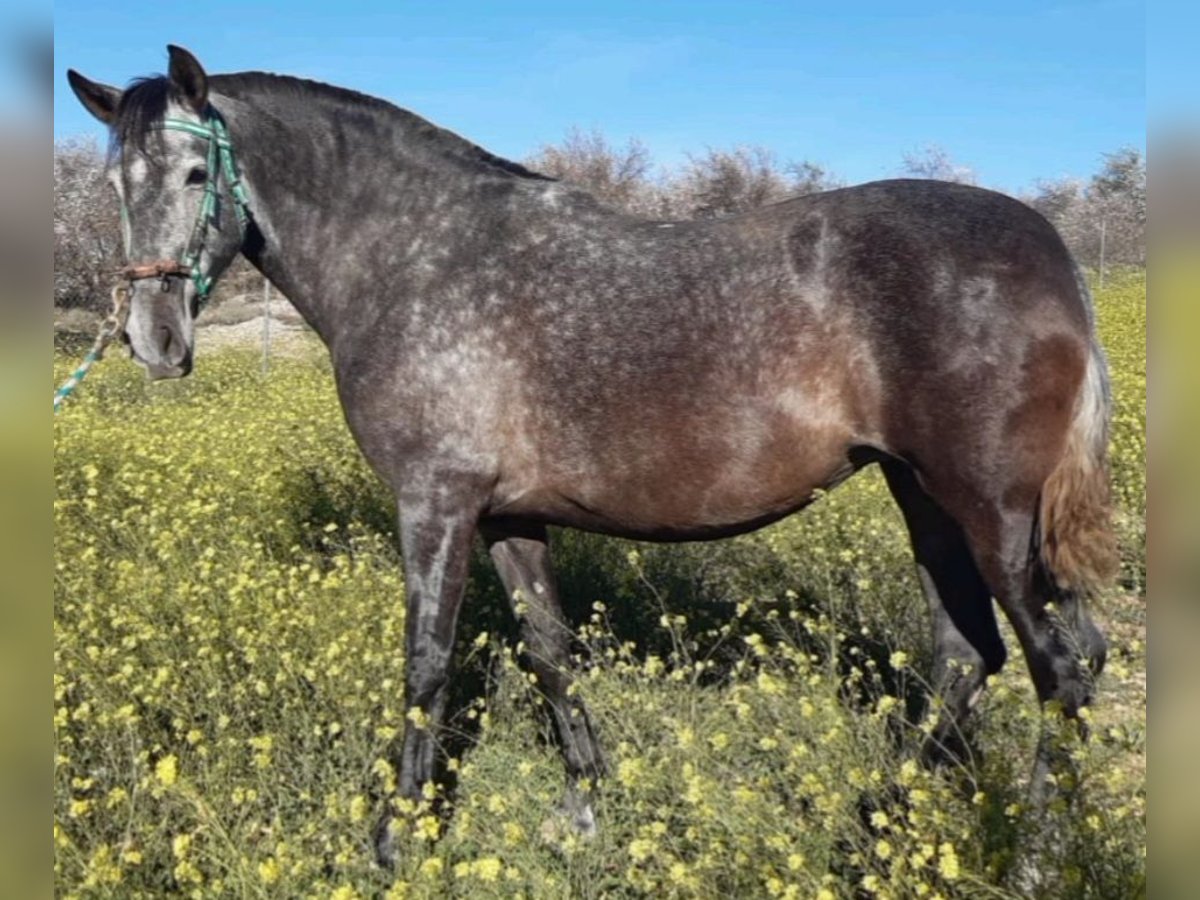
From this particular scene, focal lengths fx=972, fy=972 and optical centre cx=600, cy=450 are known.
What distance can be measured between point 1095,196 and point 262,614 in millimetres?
34768

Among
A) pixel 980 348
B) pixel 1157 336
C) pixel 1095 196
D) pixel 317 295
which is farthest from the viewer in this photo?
pixel 1095 196

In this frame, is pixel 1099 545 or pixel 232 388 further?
pixel 232 388

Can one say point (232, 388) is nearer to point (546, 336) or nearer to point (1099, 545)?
point (546, 336)

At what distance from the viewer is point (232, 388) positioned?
13.2 m

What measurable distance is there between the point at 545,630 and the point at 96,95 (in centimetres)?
239

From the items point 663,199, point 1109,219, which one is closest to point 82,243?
point 663,199

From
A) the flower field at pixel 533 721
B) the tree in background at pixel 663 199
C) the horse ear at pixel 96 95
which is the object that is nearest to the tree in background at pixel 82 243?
the tree in background at pixel 663 199

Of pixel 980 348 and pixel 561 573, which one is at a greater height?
pixel 980 348

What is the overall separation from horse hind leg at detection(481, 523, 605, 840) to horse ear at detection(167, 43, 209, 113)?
170 centimetres

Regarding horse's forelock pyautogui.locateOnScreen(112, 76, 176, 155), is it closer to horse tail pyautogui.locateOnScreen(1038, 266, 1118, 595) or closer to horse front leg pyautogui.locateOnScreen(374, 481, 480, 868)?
horse front leg pyautogui.locateOnScreen(374, 481, 480, 868)

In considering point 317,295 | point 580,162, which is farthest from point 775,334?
point 580,162

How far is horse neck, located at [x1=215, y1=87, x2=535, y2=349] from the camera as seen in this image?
331 cm

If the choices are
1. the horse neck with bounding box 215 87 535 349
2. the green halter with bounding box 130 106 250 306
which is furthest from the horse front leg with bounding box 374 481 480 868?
the green halter with bounding box 130 106 250 306

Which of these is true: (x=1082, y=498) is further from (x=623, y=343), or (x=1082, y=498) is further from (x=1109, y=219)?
(x=1109, y=219)
